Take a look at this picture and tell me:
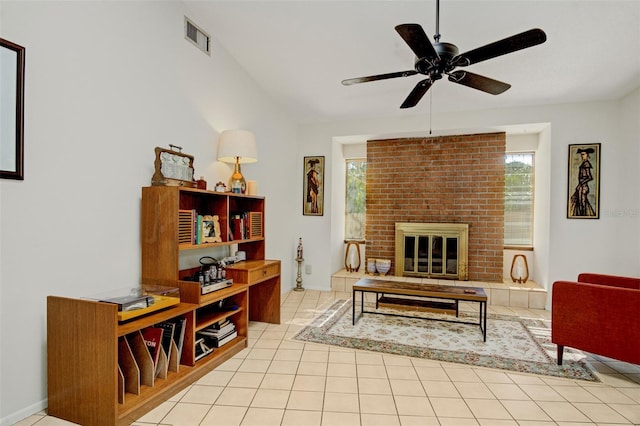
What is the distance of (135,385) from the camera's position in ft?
6.66

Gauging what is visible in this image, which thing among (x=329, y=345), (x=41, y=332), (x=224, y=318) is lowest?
(x=329, y=345)

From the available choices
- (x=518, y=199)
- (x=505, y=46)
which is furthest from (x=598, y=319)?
(x=518, y=199)

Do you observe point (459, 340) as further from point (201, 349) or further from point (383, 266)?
point (201, 349)

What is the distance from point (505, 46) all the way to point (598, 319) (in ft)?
6.61

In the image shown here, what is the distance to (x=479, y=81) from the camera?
2438 mm

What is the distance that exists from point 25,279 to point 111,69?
1.47m

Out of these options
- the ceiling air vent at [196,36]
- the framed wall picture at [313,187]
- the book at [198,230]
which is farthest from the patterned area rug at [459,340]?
the ceiling air vent at [196,36]

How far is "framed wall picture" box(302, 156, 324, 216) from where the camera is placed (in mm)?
5285

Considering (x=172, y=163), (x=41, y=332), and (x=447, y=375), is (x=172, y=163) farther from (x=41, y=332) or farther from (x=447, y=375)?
(x=447, y=375)

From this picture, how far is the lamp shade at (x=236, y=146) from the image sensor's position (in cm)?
334

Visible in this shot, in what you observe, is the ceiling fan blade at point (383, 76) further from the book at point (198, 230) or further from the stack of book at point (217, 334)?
the stack of book at point (217, 334)

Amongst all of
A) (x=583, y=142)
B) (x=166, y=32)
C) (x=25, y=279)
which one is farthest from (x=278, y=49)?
Answer: (x=583, y=142)

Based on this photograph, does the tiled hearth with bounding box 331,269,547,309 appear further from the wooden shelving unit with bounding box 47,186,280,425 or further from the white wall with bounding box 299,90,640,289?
the wooden shelving unit with bounding box 47,186,280,425

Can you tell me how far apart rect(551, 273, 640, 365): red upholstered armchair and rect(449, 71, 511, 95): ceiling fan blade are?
1.56 metres
